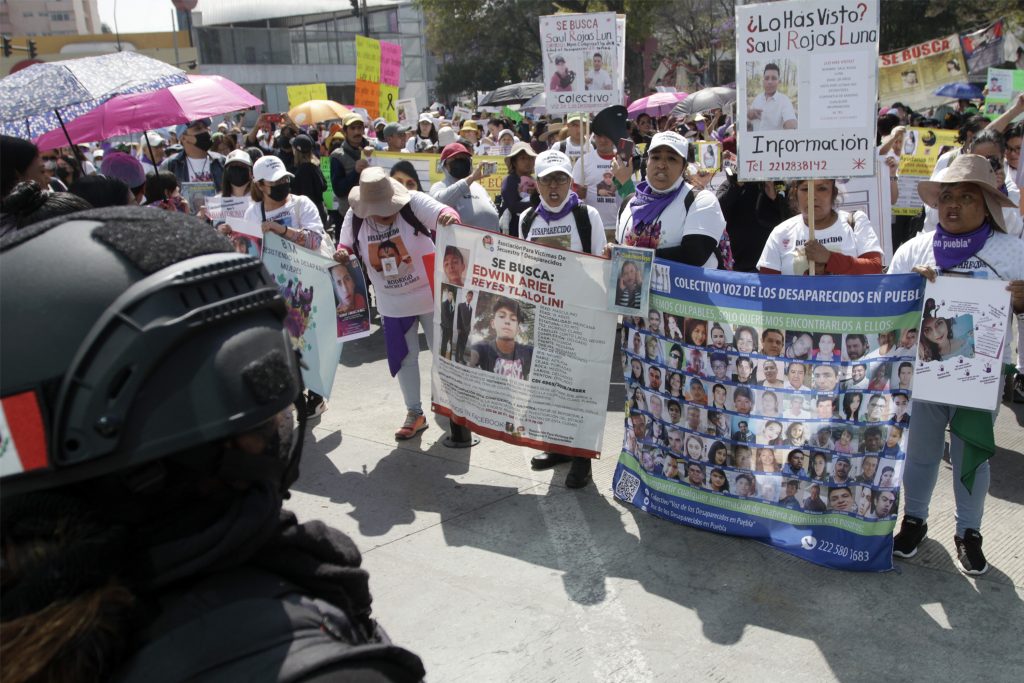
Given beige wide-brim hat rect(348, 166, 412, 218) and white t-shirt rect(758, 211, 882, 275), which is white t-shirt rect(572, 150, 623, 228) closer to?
beige wide-brim hat rect(348, 166, 412, 218)

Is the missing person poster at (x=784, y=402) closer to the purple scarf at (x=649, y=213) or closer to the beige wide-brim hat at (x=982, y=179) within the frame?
the beige wide-brim hat at (x=982, y=179)

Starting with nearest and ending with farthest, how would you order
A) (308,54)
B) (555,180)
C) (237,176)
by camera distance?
(555,180) → (237,176) → (308,54)

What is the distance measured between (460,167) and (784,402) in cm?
442

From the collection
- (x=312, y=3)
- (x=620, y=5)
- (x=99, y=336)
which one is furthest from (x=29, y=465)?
(x=312, y=3)

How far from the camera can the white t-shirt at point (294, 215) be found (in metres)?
6.39

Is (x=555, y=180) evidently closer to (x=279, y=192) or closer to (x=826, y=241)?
(x=826, y=241)

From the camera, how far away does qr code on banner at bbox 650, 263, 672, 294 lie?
4.16 m

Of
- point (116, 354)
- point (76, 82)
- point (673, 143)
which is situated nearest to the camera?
point (116, 354)

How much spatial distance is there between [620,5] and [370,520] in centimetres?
4105

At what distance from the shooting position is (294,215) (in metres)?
6.42

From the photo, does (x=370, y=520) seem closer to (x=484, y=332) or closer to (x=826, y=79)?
(x=484, y=332)

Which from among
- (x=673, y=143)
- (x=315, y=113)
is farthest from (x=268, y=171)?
(x=315, y=113)

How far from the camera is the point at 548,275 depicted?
4.61m

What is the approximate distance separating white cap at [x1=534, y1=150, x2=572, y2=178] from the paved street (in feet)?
6.13
